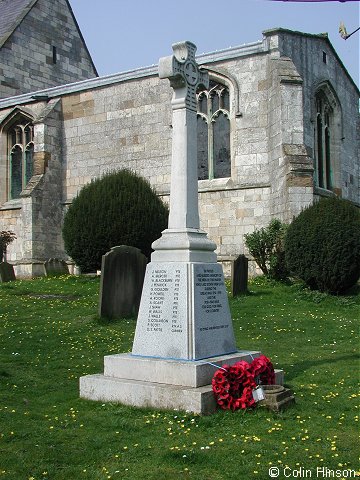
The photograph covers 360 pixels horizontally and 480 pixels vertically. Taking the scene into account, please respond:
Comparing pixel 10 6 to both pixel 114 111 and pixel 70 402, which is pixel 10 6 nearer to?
pixel 114 111

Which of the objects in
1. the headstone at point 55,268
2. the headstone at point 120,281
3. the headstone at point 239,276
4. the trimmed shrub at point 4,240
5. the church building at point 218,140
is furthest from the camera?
the trimmed shrub at point 4,240

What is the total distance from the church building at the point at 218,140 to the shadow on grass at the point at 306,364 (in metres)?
8.43

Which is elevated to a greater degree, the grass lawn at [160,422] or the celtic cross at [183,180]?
the celtic cross at [183,180]

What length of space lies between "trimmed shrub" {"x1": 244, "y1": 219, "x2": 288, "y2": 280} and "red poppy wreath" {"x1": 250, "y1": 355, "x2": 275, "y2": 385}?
9909 mm

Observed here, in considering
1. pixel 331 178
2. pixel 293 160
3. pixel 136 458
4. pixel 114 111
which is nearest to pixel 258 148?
pixel 293 160

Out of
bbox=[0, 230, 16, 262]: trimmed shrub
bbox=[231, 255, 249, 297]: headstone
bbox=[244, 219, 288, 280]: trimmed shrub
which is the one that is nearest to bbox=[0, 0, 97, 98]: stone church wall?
bbox=[0, 230, 16, 262]: trimmed shrub

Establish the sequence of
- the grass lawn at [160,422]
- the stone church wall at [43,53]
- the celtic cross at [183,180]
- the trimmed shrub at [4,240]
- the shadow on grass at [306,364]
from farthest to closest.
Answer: the stone church wall at [43,53] < the trimmed shrub at [4,240] < the shadow on grass at [306,364] < the celtic cross at [183,180] < the grass lawn at [160,422]

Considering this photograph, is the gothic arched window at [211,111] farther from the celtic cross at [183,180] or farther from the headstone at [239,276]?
the celtic cross at [183,180]

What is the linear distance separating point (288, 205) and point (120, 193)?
4632mm

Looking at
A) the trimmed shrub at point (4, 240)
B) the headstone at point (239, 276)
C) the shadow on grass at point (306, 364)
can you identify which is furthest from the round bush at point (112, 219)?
the shadow on grass at point (306, 364)

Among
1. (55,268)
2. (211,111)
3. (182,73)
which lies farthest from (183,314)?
(211,111)

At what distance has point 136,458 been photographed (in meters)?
4.81

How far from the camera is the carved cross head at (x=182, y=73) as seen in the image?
22.9 ft

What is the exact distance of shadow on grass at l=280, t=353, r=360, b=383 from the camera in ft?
24.5
